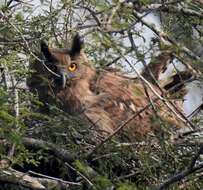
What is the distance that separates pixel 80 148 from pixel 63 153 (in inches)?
4.7

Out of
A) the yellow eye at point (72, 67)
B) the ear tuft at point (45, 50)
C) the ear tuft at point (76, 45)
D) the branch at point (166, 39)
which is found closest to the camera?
the branch at point (166, 39)

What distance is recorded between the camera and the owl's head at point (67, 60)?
5656 mm

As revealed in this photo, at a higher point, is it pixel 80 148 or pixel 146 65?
pixel 146 65

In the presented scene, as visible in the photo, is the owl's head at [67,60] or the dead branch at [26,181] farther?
the owl's head at [67,60]

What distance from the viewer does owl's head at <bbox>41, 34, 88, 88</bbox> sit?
566cm

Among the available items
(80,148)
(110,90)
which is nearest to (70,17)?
(110,90)

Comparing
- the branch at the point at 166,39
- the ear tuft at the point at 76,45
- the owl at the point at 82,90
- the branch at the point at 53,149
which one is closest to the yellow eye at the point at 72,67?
the owl at the point at 82,90

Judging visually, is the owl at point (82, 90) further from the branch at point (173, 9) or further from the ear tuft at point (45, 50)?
the branch at point (173, 9)

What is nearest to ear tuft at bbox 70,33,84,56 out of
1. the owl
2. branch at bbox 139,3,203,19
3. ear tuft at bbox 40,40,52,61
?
the owl

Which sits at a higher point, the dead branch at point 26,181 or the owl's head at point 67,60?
the owl's head at point 67,60

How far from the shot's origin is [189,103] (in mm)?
6660

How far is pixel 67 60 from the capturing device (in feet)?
19.4


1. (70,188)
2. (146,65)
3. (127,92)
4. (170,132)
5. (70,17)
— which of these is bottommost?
(70,188)

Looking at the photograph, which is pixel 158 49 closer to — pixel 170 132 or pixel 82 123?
pixel 170 132
